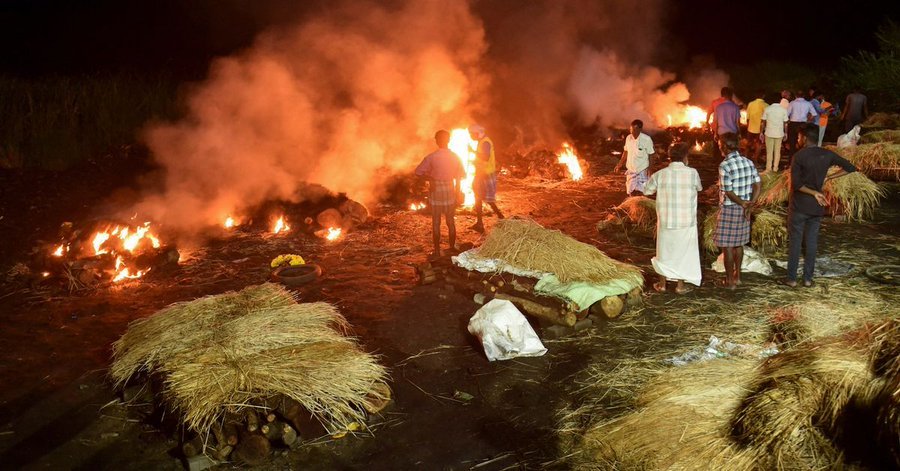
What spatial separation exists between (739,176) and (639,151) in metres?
3.84

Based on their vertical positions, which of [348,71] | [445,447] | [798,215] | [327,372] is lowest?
[445,447]

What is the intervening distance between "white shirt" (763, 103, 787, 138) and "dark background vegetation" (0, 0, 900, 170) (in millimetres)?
8263

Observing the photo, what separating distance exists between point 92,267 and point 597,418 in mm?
8007

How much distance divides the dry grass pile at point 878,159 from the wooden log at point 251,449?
13.2 m

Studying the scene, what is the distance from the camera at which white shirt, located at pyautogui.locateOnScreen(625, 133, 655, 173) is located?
1063 cm

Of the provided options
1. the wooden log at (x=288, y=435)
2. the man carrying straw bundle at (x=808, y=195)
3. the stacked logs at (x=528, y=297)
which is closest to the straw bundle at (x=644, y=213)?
the man carrying straw bundle at (x=808, y=195)

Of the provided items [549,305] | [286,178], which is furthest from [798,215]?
[286,178]

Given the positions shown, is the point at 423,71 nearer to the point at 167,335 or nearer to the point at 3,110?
the point at 3,110

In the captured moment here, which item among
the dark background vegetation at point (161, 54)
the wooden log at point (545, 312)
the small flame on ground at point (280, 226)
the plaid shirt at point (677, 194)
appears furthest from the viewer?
Answer: the dark background vegetation at point (161, 54)

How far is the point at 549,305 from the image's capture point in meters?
6.70

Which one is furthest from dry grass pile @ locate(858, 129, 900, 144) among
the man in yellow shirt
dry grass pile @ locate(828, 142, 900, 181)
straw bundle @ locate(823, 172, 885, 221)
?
straw bundle @ locate(823, 172, 885, 221)

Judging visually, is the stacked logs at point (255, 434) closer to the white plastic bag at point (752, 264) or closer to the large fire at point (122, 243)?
the large fire at point (122, 243)

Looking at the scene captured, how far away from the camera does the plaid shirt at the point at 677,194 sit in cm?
690

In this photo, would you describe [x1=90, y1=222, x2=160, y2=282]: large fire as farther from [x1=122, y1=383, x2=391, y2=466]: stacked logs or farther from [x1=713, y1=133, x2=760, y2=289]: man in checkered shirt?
[x1=713, y1=133, x2=760, y2=289]: man in checkered shirt
